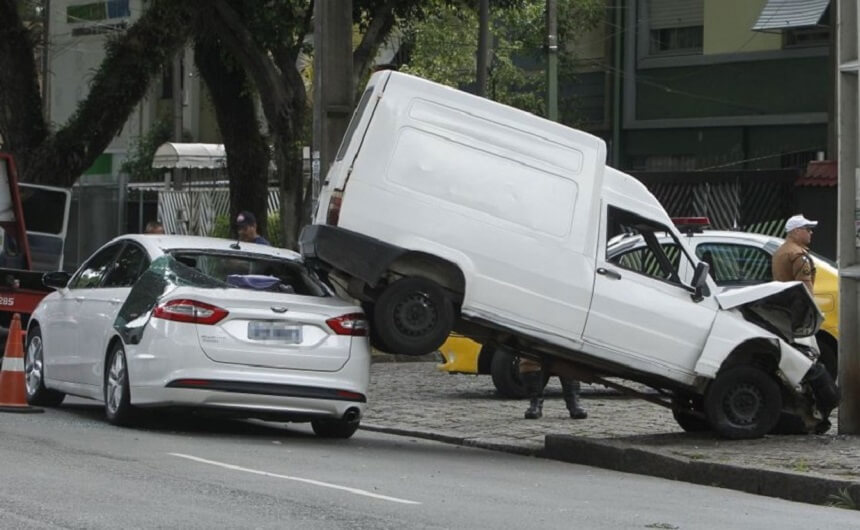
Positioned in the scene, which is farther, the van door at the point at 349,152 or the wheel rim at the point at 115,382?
the wheel rim at the point at 115,382

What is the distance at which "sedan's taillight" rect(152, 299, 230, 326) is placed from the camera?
484 inches

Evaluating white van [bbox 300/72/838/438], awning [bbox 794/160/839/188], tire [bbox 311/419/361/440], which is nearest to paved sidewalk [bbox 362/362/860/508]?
white van [bbox 300/72/838/438]

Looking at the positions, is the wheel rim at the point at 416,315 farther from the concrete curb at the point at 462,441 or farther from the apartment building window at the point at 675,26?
the apartment building window at the point at 675,26

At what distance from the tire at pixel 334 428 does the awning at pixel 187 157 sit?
84.0 feet

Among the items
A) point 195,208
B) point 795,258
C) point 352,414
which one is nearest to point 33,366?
point 352,414

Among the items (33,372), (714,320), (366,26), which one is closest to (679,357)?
(714,320)

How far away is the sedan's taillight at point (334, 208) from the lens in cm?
1236

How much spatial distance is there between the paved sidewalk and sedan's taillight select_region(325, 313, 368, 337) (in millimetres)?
1548

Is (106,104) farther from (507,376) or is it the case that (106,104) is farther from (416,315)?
(416,315)

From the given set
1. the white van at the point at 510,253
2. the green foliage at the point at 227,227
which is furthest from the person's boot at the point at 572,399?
the green foliage at the point at 227,227

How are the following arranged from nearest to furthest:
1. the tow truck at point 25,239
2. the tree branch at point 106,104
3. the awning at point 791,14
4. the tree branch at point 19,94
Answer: the tow truck at point 25,239
the tree branch at point 106,104
the tree branch at point 19,94
the awning at point 791,14

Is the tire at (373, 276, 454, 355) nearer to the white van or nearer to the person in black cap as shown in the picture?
the white van

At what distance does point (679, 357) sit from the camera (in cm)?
1272

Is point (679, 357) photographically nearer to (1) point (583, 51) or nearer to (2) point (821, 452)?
(2) point (821, 452)
